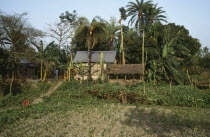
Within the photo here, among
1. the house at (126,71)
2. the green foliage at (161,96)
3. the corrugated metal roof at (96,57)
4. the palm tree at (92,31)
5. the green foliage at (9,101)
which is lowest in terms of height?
the green foliage at (9,101)

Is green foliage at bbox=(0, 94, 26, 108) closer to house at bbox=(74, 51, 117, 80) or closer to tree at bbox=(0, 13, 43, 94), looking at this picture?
tree at bbox=(0, 13, 43, 94)

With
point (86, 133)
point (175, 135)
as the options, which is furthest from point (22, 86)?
point (175, 135)

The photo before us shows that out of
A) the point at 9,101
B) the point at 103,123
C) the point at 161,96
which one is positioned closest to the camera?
the point at 103,123

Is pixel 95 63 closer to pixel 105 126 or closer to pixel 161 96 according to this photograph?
pixel 161 96

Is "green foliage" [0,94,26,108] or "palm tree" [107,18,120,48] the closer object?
"green foliage" [0,94,26,108]

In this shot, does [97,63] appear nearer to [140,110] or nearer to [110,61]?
[110,61]

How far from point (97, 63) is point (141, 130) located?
15631 mm

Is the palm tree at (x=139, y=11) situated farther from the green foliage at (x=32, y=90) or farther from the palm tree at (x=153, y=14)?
the green foliage at (x=32, y=90)

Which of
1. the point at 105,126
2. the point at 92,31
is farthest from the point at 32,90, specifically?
the point at 105,126

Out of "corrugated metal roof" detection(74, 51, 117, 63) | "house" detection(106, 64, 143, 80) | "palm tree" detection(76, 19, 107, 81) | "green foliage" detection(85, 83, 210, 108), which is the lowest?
"green foliage" detection(85, 83, 210, 108)

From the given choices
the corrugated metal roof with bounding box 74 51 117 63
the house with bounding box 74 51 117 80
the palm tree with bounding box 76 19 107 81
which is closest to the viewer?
the palm tree with bounding box 76 19 107 81

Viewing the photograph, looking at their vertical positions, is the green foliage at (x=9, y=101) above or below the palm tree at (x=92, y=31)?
below

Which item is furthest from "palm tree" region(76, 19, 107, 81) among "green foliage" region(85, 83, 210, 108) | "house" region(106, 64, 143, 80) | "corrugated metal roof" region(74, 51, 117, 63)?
"green foliage" region(85, 83, 210, 108)

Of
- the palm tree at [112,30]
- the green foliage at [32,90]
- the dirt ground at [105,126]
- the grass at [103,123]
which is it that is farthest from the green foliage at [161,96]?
the palm tree at [112,30]
